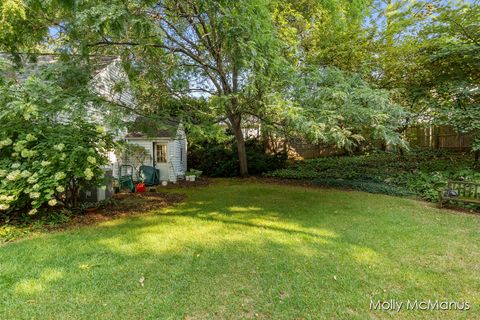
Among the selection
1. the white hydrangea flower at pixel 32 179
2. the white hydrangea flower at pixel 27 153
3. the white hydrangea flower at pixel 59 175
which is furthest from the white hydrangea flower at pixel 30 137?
the white hydrangea flower at pixel 59 175

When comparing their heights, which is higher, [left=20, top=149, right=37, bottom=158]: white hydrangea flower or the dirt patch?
[left=20, top=149, right=37, bottom=158]: white hydrangea flower

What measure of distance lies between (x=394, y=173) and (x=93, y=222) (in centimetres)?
993

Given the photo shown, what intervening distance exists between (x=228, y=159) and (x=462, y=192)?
28.7 feet

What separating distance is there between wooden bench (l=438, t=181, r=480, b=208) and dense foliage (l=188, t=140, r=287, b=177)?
23.1ft

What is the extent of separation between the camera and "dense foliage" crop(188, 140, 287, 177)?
12.3 m

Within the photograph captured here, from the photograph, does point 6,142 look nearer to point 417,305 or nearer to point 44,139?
point 44,139

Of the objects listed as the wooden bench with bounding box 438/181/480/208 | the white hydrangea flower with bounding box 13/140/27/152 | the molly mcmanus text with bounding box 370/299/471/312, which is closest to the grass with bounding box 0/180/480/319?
the molly mcmanus text with bounding box 370/299/471/312

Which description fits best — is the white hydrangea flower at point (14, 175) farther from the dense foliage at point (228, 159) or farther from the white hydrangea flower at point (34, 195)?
the dense foliage at point (228, 159)

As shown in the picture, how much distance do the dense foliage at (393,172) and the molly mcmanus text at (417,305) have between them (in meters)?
5.53

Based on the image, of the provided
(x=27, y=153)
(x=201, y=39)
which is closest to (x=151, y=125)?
(x=201, y=39)

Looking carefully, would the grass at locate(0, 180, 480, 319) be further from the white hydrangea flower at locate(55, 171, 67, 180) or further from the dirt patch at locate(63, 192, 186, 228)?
the white hydrangea flower at locate(55, 171, 67, 180)

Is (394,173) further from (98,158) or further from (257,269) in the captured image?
(98,158)

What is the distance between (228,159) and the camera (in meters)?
12.6

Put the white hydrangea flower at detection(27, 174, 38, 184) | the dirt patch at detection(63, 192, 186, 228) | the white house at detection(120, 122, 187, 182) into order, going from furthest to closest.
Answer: the white house at detection(120, 122, 187, 182)
the dirt patch at detection(63, 192, 186, 228)
the white hydrangea flower at detection(27, 174, 38, 184)
